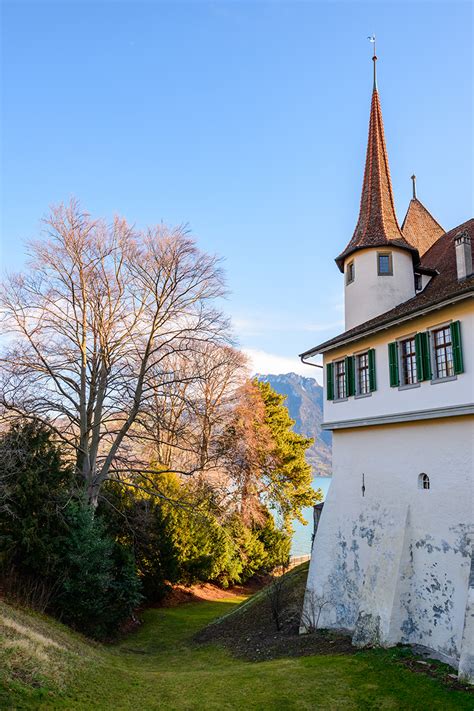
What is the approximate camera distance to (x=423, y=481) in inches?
532

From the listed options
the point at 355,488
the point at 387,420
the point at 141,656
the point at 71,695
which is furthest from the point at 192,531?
the point at 71,695

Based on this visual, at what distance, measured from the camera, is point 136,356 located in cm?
2127

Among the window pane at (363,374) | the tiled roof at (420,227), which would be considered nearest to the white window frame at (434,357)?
the window pane at (363,374)

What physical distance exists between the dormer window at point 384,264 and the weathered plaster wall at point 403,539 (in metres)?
5.85

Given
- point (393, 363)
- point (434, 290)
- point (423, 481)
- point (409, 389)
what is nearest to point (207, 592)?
point (423, 481)

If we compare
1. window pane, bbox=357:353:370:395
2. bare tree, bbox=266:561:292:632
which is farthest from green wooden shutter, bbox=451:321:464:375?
bare tree, bbox=266:561:292:632

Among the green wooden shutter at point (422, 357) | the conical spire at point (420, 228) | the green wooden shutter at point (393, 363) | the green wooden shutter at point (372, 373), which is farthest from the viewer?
the conical spire at point (420, 228)

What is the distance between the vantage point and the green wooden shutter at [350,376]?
54.9 feet

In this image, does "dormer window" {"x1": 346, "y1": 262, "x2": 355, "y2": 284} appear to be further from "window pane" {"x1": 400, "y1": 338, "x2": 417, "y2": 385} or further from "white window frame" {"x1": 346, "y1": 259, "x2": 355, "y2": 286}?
"window pane" {"x1": 400, "y1": 338, "x2": 417, "y2": 385}

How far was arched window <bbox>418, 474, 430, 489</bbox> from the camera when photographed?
13377 mm

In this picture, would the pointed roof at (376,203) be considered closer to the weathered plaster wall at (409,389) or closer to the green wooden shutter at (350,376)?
the weathered plaster wall at (409,389)

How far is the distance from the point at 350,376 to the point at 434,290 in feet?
12.4

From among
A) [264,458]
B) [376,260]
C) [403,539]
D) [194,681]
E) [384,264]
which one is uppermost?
[376,260]

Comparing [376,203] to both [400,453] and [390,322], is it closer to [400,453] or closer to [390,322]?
[390,322]
